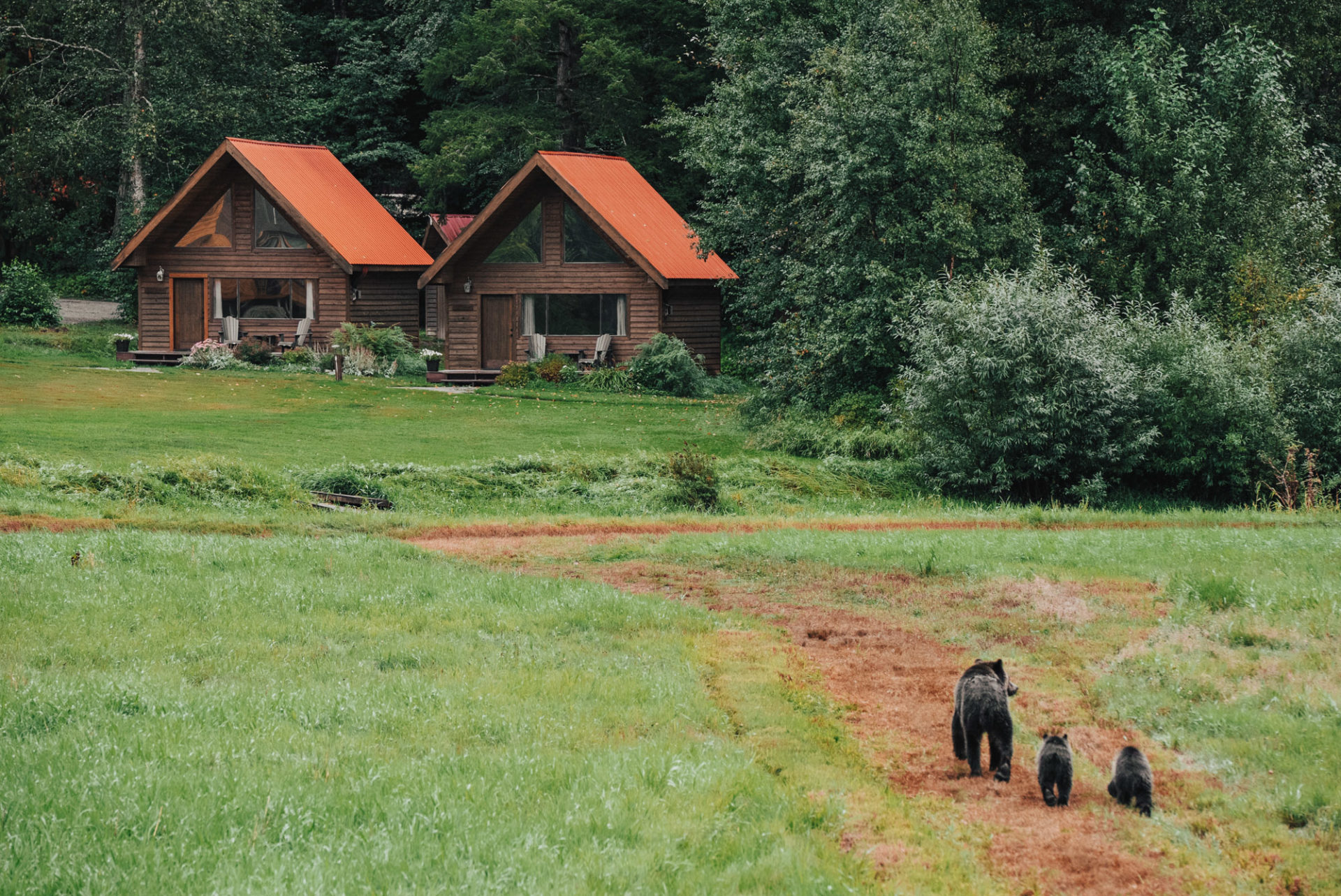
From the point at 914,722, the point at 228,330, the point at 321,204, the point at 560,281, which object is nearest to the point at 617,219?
the point at 560,281

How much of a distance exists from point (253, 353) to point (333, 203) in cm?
687

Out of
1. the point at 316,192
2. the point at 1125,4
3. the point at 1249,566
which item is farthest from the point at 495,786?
the point at 316,192

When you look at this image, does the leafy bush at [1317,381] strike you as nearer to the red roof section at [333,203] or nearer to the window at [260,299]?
the red roof section at [333,203]

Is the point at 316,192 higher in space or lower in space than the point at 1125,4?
lower

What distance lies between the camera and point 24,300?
46.3 m

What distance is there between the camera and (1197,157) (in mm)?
28484

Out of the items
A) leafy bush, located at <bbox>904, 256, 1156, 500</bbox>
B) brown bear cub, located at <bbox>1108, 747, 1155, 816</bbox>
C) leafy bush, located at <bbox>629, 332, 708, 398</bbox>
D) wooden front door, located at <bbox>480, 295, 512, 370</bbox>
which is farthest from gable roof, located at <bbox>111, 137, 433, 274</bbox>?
brown bear cub, located at <bbox>1108, 747, 1155, 816</bbox>

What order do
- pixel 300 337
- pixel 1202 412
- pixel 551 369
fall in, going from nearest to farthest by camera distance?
pixel 1202 412, pixel 551 369, pixel 300 337

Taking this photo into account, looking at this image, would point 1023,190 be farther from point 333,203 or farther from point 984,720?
point 333,203

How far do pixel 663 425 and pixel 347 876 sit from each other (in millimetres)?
25273

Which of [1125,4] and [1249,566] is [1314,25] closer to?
[1125,4]

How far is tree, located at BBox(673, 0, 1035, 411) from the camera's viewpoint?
27.2 m

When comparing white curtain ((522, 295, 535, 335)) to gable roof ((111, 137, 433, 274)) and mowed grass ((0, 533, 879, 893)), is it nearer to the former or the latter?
gable roof ((111, 137, 433, 274))

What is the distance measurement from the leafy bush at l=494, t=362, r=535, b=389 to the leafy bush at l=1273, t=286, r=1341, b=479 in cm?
2178
